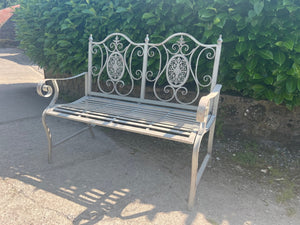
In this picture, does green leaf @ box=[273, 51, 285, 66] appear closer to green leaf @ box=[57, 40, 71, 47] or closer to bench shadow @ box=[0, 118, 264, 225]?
→ bench shadow @ box=[0, 118, 264, 225]

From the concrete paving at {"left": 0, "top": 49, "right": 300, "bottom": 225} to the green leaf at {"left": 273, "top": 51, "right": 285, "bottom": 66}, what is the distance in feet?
3.62

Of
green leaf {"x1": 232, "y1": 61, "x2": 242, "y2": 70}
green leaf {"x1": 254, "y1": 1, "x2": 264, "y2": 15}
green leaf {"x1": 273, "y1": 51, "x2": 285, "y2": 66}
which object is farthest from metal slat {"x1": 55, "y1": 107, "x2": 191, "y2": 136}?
green leaf {"x1": 254, "y1": 1, "x2": 264, "y2": 15}

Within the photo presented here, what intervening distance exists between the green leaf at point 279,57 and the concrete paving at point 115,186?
1.10 metres

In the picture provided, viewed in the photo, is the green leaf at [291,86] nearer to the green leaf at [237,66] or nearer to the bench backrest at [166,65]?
the green leaf at [237,66]

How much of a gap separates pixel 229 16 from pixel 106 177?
1906mm

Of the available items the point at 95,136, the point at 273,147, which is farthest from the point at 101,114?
the point at 273,147

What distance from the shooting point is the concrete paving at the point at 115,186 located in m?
1.85

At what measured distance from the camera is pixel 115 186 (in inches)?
86.3

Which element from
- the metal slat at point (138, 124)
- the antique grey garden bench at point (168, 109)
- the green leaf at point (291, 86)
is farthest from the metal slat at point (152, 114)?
the green leaf at point (291, 86)

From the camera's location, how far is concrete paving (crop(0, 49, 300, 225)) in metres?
1.85

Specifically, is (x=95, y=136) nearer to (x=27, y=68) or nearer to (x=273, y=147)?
(x=273, y=147)

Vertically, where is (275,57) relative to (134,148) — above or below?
above

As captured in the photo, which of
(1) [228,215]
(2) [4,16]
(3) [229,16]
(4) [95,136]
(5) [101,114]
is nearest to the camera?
(1) [228,215]

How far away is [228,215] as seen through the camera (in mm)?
1894
